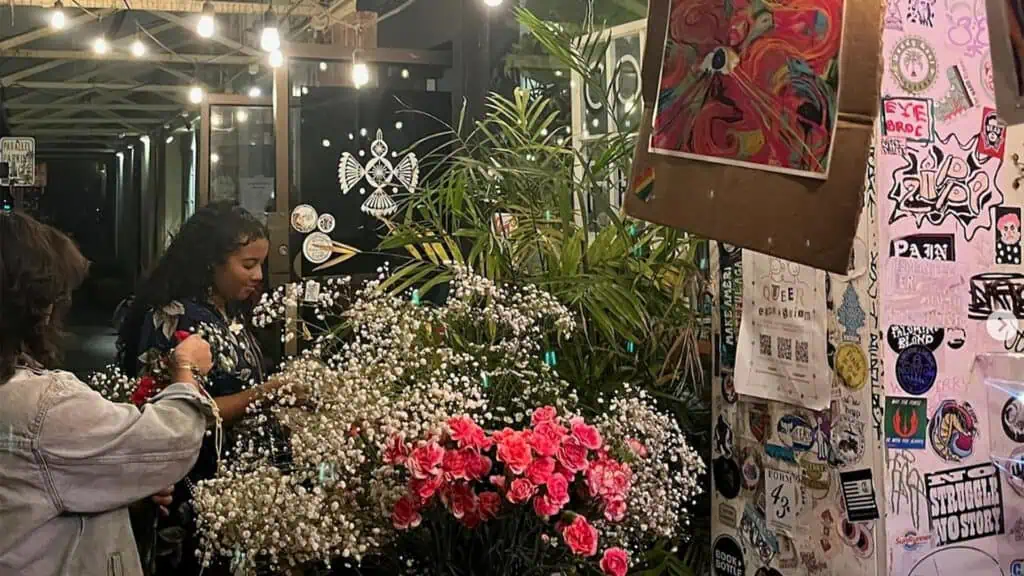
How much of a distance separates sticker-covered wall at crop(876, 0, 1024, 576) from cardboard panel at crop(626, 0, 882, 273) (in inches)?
11.3

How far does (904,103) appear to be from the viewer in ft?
5.85

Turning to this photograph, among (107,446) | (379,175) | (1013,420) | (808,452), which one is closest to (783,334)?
(808,452)

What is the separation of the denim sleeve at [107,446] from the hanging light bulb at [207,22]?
3.13 feet

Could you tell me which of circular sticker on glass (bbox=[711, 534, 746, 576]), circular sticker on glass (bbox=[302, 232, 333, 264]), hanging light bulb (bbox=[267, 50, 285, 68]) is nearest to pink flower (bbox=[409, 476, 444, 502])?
circular sticker on glass (bbox=[711, 534, 746, 576])

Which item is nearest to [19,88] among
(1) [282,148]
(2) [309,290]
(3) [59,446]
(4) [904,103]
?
(1) [282,148]

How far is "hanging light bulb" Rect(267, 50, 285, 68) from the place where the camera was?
7.99 ft

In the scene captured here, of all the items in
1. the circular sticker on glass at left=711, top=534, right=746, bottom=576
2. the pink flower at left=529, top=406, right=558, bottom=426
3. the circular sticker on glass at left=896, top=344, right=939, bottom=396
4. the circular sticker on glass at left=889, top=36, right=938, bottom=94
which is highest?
the circular sticker on glass at left=889, top=36, right=938, bottom=94

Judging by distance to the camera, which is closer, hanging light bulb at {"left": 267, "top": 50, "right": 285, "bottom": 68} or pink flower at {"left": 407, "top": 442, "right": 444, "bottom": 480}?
pink flower at {"left": 407, "top": 442, "right": 444, "bottom": 480}

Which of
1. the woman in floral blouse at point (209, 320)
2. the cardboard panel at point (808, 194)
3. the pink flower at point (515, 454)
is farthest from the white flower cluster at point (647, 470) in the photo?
the woman in floral blouse at point (209, 320)

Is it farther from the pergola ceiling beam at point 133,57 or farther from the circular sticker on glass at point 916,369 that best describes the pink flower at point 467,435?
the pergola ceiling beam at point 133,57

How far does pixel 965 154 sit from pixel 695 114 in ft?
1.71

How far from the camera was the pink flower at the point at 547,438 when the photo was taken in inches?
59.7

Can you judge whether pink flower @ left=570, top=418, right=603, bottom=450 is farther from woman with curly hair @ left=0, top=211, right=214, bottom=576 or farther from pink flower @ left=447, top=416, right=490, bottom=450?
woman with curly hair @ left=0, top=211, right=214, bottom=576

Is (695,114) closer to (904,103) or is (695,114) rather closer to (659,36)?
(659,36)
